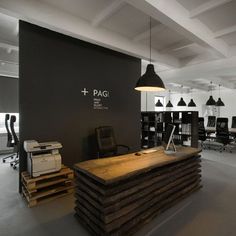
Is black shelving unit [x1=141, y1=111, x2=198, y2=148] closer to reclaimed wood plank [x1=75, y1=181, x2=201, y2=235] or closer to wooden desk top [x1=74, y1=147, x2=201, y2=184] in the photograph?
wooden desk top [x1=74, y1=147, x2=201, y2=184]

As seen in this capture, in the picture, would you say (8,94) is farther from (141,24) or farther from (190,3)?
(190,3)

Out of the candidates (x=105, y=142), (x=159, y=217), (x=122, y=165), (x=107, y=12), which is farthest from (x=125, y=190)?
(x=107, y=12)

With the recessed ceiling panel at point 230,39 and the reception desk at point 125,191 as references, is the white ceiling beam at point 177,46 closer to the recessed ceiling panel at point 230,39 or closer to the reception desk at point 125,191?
the recessed ceiling panel at point 230,39

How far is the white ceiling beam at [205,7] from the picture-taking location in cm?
261

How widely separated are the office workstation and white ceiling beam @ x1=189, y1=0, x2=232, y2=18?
0.7 inches

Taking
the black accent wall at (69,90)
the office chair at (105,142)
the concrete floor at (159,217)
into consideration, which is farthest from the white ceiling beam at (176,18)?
the concrete floor at (159,217)

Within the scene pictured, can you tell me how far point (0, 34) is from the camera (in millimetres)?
3664

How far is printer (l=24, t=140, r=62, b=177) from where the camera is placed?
295cm

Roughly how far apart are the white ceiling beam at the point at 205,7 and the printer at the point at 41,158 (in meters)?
3.14

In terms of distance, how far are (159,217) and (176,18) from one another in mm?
2919

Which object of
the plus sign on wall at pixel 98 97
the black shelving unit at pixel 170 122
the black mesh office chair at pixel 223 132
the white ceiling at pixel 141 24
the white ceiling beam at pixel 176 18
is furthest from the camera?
the black mesh office chair at pixel 223 132

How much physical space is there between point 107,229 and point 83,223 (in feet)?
1.63

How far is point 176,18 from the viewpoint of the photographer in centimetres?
281

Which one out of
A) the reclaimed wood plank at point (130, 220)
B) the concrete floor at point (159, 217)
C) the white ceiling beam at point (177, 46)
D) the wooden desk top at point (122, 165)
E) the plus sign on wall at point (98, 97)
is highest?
the white ceiling beam at point (177, 46)
